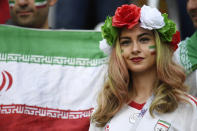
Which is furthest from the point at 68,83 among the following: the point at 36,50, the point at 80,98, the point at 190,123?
the point at 190,123

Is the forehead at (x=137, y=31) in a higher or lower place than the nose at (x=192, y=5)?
lower

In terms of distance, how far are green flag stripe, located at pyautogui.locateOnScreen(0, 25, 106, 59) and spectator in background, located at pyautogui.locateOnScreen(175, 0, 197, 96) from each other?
2.29 ft

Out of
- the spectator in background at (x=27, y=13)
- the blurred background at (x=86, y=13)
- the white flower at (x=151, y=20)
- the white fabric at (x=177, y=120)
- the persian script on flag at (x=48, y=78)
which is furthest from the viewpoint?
the blurred background at (x=86, y=13)

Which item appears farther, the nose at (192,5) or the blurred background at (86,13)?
the blurred background at (86,13)

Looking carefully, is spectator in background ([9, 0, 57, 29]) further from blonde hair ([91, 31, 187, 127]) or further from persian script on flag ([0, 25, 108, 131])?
blonde hair ([91, 31, 187, 127])

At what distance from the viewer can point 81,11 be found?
575cm

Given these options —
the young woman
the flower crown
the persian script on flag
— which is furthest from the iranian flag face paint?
the persian script on flag

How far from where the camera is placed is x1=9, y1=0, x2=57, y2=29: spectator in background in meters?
4.11

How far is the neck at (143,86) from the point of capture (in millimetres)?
3256

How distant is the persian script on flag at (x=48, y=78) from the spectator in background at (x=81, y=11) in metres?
1.77

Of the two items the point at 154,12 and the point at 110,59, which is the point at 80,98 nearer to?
the point at 110,59

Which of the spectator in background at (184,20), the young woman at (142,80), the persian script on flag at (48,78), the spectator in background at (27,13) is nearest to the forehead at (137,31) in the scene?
the young woman at (142,80)

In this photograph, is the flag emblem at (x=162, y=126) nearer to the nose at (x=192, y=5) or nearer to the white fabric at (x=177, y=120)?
the white fabric at (x=177, y=120)

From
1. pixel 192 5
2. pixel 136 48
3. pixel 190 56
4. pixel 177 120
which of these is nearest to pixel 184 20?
pixel 192 5
